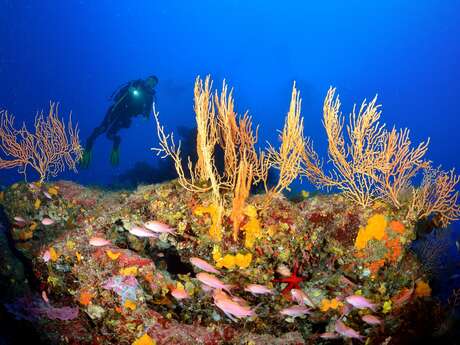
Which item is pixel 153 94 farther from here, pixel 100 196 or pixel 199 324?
pixel 199 324

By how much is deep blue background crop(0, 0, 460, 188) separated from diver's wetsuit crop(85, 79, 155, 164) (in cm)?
6493

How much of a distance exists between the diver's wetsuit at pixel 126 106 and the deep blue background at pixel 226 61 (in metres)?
64.9

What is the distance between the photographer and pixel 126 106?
9.66m

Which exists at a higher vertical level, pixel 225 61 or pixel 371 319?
pixel 225 61

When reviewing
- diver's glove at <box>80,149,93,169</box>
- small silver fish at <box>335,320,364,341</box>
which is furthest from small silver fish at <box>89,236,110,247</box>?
diver's glove at <box>80,149,93,169</box>

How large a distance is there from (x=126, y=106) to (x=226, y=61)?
394 ft

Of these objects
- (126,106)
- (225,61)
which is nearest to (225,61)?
(225,61)

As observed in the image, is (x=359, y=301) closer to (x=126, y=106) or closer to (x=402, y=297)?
(x=402, y=297)

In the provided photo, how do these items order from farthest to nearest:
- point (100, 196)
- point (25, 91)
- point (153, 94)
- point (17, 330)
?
1. point (25, 91)
2. point (153, 94)
3. point (100, 196)
4. point (17, 330)

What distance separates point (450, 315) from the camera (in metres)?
4.20

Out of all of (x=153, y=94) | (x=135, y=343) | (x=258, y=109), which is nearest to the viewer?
(x=135, y=343)

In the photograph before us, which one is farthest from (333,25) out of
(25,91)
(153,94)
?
(153,94)

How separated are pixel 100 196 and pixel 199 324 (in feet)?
14.5

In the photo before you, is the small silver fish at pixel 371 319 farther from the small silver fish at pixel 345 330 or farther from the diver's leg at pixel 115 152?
the diver's leg at pixel 115 152
